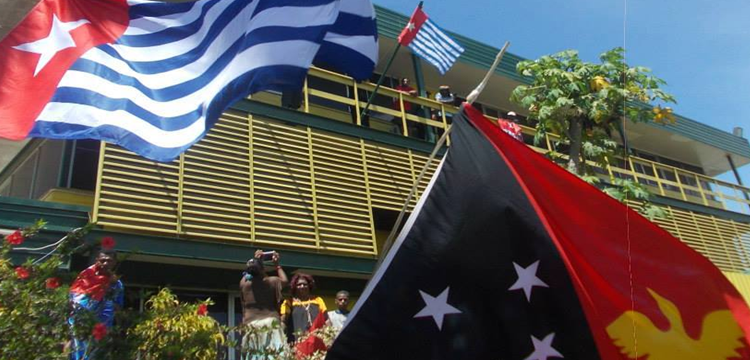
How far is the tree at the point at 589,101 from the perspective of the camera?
31.4ft

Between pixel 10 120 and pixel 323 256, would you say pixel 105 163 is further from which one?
pixel 10 120

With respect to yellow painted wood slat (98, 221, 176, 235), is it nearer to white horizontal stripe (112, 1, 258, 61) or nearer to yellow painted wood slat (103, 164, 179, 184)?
yellow painted wood slat (103, 164, 179, 184)

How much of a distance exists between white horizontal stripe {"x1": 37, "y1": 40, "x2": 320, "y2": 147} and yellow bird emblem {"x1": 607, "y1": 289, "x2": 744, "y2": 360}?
Answer: 10.8 ft

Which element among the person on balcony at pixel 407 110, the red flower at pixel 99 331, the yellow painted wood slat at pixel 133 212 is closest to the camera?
the red flower at pixel 99 331

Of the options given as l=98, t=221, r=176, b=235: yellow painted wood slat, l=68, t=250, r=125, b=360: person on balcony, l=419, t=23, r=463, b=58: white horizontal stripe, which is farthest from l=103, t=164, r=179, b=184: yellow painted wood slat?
l=419, t=23, r=463, b=58: white horizontal stripe

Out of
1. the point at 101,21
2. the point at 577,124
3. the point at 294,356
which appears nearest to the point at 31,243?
the point at 101,21

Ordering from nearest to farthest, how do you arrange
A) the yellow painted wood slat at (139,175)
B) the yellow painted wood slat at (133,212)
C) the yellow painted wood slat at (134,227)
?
1. the yellow painted wood slat at (134,227)
2. the yellow painted wood slat at (133,212)
3. the yellow painted wood slat at (139,175)

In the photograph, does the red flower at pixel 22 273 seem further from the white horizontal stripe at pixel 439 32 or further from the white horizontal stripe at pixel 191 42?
the white horizontal stripe at pixel 439 32

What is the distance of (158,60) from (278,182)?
188 inches

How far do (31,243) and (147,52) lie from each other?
348 centimetres

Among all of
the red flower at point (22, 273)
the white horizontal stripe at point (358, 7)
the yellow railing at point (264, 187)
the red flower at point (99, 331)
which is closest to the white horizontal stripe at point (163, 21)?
the white horizontal stripe at point (358, 7)

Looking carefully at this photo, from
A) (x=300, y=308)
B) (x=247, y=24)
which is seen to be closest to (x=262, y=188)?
(x=300, y=308)

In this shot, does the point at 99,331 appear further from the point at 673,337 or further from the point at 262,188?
the point at 262,188

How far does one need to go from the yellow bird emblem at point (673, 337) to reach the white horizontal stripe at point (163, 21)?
A: 4.26 metres
